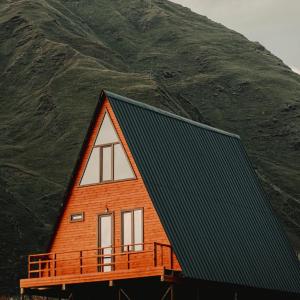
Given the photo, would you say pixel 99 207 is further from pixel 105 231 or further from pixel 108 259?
pixel 108 259

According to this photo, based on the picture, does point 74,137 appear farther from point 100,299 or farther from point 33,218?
point 100,299

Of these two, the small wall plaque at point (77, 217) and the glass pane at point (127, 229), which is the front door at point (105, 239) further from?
the small wall plaque at point (77, 217)

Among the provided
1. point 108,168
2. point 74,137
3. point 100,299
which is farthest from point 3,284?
point 74,137

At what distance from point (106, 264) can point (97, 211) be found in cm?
353

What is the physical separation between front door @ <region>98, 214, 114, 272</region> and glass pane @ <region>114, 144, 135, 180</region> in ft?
7.15

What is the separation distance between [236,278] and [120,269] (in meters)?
6.43

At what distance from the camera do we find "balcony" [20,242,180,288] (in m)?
39.8

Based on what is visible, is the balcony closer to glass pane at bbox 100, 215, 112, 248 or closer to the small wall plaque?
glass pane at bbox 100, 215, 112, 248

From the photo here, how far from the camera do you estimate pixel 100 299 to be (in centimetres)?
4656

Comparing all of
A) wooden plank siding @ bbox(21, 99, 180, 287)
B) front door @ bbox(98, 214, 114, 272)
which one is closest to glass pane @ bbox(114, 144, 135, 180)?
wooden plank siding @ bbox(21, 99, 180, 287)

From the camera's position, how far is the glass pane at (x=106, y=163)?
4350 cm

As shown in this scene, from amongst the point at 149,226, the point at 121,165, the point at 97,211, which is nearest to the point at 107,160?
the point at 121,165

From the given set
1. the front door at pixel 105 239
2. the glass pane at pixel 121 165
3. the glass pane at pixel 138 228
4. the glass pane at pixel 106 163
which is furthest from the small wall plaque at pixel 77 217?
the glass pane at pixel 138 228

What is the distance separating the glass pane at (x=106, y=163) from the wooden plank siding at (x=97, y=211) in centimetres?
42
